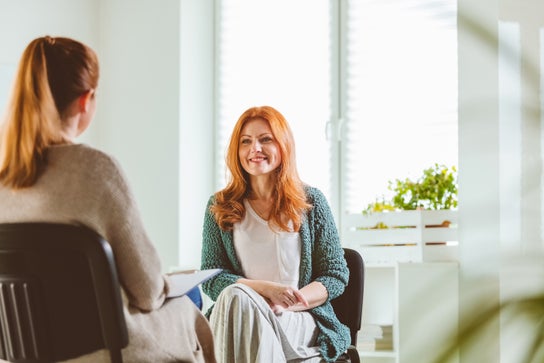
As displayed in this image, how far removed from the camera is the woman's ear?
1594 mm

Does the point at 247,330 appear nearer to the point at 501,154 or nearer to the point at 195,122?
the point at 501,154

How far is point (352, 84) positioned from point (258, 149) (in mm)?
1716

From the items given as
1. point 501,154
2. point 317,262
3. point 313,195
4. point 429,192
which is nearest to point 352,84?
point 429,192

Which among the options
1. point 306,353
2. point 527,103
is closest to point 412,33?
point 306,353

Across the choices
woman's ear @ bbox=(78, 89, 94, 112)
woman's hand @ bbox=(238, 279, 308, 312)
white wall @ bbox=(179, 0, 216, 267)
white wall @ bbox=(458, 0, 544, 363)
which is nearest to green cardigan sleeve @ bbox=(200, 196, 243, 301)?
woman's hand @ bbox=(238, 279, 308, 312)

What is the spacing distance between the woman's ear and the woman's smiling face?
1003 millimetres

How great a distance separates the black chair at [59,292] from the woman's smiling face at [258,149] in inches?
46.8

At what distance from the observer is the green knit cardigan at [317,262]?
2.35 meters

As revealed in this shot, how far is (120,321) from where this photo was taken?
1424 millimetres

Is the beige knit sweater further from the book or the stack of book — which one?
the stack of book

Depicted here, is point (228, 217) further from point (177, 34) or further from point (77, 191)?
point (177, 34)

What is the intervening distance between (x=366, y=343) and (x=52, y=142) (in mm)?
2377

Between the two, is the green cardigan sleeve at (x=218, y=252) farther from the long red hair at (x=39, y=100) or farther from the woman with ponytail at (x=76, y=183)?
the long red hair at (x=39, y=100)

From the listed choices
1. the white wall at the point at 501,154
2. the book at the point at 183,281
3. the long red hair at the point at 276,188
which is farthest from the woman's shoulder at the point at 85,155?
the long red hair at the point at 276,188
